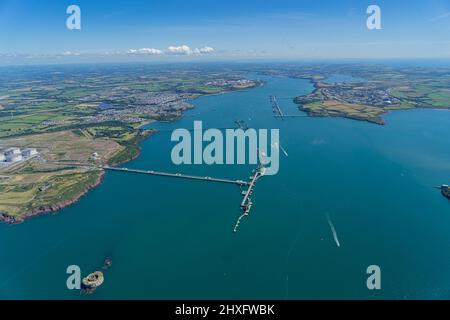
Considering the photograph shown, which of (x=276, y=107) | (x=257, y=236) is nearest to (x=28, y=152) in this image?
(x=257, y=236)

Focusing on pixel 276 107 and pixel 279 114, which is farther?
pixel 276 107

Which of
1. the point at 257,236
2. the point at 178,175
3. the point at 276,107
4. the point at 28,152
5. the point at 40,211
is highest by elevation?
the point at 276,107

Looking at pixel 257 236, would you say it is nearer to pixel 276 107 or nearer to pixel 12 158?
pixel 12 158

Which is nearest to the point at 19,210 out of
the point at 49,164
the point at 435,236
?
the point at 49,164

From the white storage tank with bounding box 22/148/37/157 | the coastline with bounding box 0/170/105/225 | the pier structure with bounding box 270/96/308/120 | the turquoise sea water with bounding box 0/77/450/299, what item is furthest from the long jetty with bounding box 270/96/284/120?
the white storage tank with bounding box 22/148/37/157

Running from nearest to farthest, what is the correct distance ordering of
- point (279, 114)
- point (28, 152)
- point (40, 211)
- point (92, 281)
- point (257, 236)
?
point (92, 281)
point (257, 236)
point (40, 211)
point (28, 152)
point (279, 114)

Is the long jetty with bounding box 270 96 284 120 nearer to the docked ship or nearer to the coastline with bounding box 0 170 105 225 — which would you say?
the coastline with bounding box 0 170 105 225

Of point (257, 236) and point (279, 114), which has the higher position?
point (279, 114)

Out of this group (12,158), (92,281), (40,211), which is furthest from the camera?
(12,158)

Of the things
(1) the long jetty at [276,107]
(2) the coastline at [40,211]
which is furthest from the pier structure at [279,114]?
(2) the coastline at [40,211]
